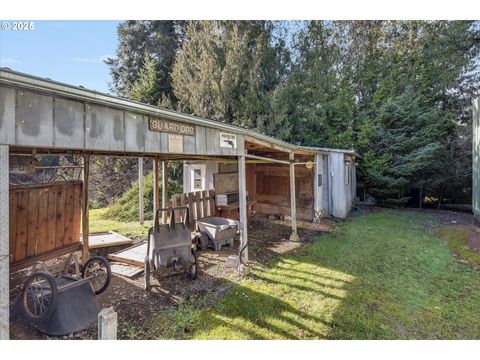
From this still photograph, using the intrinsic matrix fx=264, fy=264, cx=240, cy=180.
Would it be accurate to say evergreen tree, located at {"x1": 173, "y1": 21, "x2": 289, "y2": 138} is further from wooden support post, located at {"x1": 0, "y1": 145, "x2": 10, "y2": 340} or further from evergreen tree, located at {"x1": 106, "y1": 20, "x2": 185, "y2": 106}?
wooden support post, located at {"x1": 0, "y1": 145, "x2": 10, "y2": 340}

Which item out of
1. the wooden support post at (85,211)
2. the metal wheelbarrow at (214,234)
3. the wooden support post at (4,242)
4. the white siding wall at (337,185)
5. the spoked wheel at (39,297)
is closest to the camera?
the wooden support post at (4,242)

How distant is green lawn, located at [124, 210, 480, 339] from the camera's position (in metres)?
3.21

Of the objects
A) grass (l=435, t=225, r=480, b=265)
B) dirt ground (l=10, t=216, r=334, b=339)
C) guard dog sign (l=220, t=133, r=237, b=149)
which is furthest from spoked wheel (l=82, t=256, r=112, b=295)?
grass (l=435, t=225, r=480, b=265)

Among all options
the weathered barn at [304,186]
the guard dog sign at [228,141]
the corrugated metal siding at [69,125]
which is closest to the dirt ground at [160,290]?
the corrugated metal siding at [69,125]

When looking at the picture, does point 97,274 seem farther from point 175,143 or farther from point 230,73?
point 230,73

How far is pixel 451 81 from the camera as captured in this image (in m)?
13.5

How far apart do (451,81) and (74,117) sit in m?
17.2

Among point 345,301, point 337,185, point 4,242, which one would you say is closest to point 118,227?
point 4,242

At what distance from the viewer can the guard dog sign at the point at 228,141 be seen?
15.6 ft

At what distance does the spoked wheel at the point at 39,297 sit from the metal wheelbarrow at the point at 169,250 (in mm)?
1274

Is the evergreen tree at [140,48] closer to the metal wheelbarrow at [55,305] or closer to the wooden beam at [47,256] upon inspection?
the wooden beam at [47,256]

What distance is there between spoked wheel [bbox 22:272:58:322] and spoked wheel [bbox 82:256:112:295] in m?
0.54

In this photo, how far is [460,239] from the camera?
7.35 m
